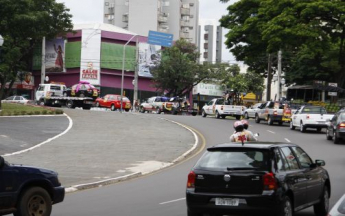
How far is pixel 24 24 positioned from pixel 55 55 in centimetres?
2587

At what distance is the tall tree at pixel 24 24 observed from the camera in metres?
49.9

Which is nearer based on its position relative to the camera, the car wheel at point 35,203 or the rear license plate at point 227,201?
the rear license plate at point 227,201

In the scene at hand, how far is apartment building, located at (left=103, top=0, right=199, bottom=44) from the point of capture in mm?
103562

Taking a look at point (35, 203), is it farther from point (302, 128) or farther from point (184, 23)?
point (184, 23)

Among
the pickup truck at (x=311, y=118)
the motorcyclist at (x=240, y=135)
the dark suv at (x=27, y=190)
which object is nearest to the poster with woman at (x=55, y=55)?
the pickup truck at (x=311, y=118)

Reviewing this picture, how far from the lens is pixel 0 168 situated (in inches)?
419

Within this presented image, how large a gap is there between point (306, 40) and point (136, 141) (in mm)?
17877

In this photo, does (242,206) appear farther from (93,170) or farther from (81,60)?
(81,60)

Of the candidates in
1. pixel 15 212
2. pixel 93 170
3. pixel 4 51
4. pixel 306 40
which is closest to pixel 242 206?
pixel 15 212

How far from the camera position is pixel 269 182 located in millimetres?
10211

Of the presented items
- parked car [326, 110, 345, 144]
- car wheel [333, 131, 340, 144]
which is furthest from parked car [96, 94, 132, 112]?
car wheel [333, 131, 340, 144]

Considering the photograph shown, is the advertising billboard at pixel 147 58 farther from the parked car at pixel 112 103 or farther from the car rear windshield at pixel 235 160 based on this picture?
the car rear windshield at pixel 235 160

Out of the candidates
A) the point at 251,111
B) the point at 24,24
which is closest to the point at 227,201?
the point at 251,111

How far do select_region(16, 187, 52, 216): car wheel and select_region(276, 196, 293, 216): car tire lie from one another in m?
4.16
